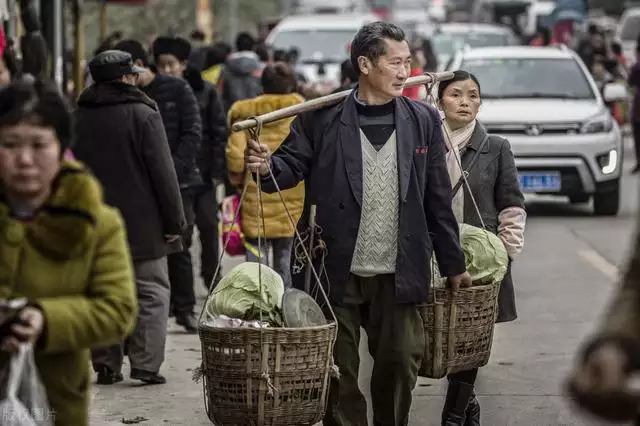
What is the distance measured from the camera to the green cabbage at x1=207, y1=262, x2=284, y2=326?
21.6 feet

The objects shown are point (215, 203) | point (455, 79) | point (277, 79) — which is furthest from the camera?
point (215, 203)

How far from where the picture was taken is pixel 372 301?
6.86 metres

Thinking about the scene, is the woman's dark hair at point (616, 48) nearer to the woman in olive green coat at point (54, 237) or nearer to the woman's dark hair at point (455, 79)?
the woman's dark hair at point (455, 79)

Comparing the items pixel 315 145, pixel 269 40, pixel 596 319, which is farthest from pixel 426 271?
pixel 269 40

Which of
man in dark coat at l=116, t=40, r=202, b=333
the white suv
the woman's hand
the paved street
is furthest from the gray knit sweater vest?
the white suv

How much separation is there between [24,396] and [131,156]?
4.75m

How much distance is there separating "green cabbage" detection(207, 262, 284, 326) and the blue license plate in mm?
11314

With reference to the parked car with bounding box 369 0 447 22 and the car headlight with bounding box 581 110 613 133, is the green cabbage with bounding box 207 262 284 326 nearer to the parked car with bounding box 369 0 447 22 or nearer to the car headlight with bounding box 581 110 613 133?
the car headlight with bounding box 581 110 613 133

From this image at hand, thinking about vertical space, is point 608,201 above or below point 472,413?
below

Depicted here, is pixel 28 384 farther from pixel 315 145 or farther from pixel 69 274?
pixel 315 145

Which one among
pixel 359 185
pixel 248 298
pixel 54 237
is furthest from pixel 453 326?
pixel 54 237

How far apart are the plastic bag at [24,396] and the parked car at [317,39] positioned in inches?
846

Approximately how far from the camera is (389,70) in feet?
22.5

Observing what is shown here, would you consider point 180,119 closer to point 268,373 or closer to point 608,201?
point 268,373
